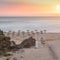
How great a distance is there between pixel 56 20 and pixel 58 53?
Answer: 0.55m

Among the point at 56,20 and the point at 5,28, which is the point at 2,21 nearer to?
the point at 5,28

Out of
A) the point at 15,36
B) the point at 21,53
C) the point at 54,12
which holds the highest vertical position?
the point at 54,12

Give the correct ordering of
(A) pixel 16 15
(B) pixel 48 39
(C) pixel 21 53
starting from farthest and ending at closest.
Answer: (A) pixel 16 15 → (B) pixel 48 39 → (C) pixel 21 53

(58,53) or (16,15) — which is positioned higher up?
(16,15)

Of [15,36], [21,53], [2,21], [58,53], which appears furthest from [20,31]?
[58,53]

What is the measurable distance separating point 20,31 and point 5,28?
146 millimetres

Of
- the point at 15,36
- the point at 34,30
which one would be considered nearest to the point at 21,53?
the point at 15,36

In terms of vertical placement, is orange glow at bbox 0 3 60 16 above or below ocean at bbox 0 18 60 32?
above

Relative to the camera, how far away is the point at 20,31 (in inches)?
64.7

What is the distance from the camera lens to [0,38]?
4.69ft

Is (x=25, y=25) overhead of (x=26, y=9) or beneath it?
beneath

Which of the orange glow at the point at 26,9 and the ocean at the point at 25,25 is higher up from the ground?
the orange glow at the point at 26,9

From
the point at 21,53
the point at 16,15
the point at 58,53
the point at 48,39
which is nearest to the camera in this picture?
the point at 58,53

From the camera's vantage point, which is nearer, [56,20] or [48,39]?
[48,39]
